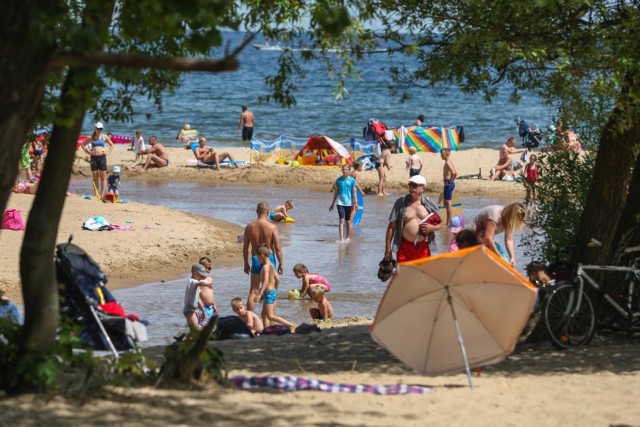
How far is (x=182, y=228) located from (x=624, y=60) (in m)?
12.7

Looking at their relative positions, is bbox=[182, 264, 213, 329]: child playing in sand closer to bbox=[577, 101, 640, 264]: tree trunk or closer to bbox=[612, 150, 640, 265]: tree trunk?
bbox=[577, 101, 640, 264]: tree trunk

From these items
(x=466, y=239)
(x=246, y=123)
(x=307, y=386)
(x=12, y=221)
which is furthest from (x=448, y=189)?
(x=246, y=123)

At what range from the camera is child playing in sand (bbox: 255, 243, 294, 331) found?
1350 cm

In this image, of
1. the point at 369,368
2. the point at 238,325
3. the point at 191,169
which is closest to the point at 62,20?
the point at 369,368

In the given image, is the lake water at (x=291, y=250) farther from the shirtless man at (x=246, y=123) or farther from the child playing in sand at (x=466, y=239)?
the shirtless man at (x=246, y=123)

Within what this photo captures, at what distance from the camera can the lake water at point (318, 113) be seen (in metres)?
47.4

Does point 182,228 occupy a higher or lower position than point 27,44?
lower

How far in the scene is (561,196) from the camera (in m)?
12.3

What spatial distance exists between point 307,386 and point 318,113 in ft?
163

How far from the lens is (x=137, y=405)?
23.6 feet

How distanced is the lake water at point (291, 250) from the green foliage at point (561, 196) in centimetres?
326

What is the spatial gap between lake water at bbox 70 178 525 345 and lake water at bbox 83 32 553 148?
39.6 feet

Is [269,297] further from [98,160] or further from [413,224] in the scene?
[98,160]

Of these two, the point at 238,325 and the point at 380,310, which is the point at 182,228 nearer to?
the point at 238,325
